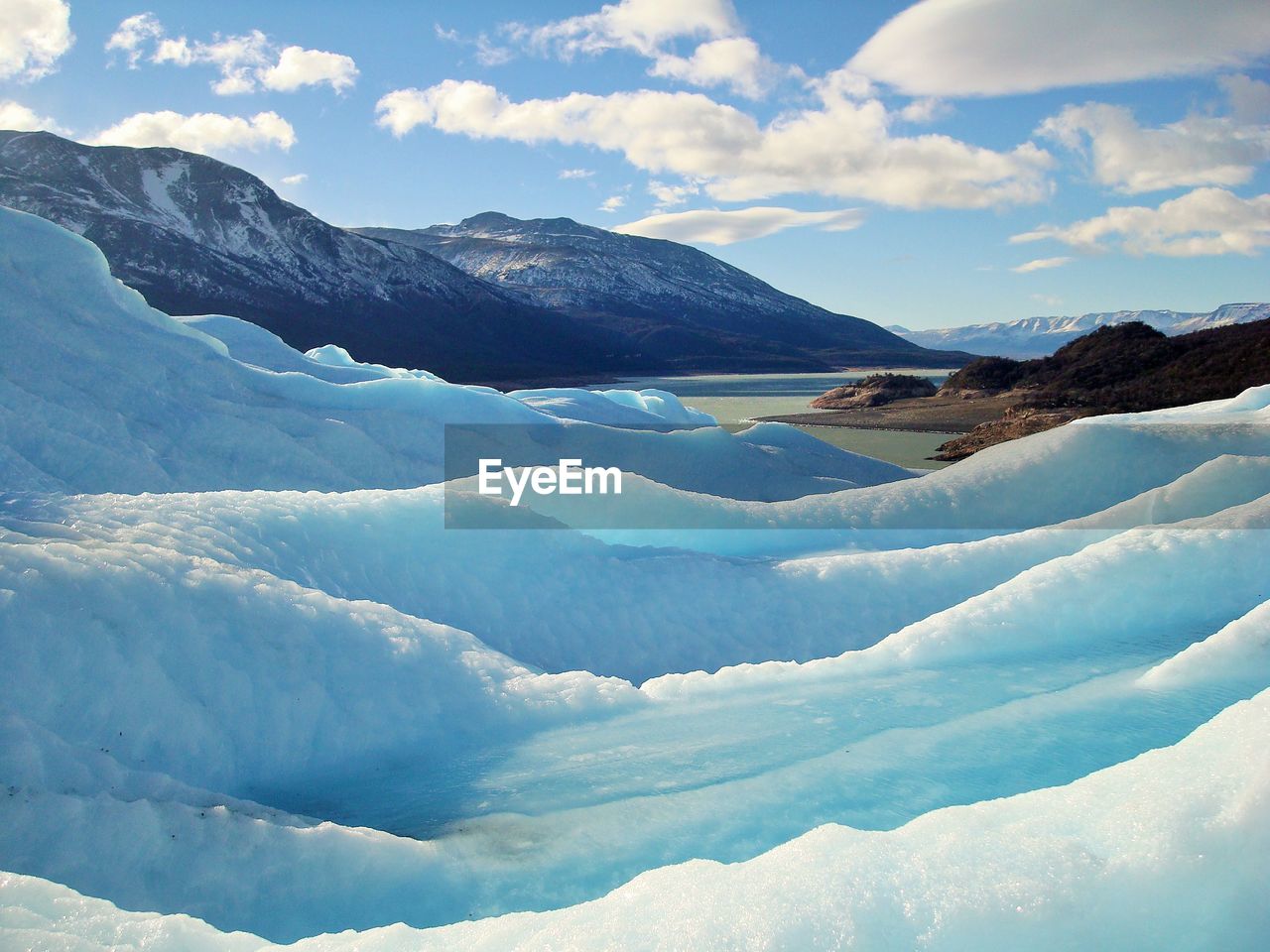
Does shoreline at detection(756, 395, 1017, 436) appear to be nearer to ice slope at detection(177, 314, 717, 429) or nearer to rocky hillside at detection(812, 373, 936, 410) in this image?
rocky hillside at detection(812, 373, 936, 410)

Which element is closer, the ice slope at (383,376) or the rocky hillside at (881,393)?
the ice slope at (383,376)

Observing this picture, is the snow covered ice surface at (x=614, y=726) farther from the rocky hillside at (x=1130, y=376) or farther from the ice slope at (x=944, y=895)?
the rocky hillside at (x=1130, y=376)

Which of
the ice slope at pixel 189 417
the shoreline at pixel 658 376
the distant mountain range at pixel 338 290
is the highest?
the distant mountain range at pixel 338 290

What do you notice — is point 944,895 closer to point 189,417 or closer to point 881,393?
point 189,417

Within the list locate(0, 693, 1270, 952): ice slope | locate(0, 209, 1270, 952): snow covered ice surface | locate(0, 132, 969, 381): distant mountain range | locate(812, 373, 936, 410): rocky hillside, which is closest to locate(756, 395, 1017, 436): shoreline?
locate(812, 373, 936, 410): rocky hillside

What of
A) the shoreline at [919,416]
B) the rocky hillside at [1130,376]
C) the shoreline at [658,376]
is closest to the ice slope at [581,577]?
the rocky hillside at [1130,376]

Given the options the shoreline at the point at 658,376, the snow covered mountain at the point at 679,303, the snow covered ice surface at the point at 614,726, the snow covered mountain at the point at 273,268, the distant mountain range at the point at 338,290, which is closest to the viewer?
the snow covered ice surface at the point at 614,726

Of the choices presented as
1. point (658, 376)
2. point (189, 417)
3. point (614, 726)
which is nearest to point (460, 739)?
point (614, 726)

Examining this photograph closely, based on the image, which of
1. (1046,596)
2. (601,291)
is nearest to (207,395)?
(1046,596)
